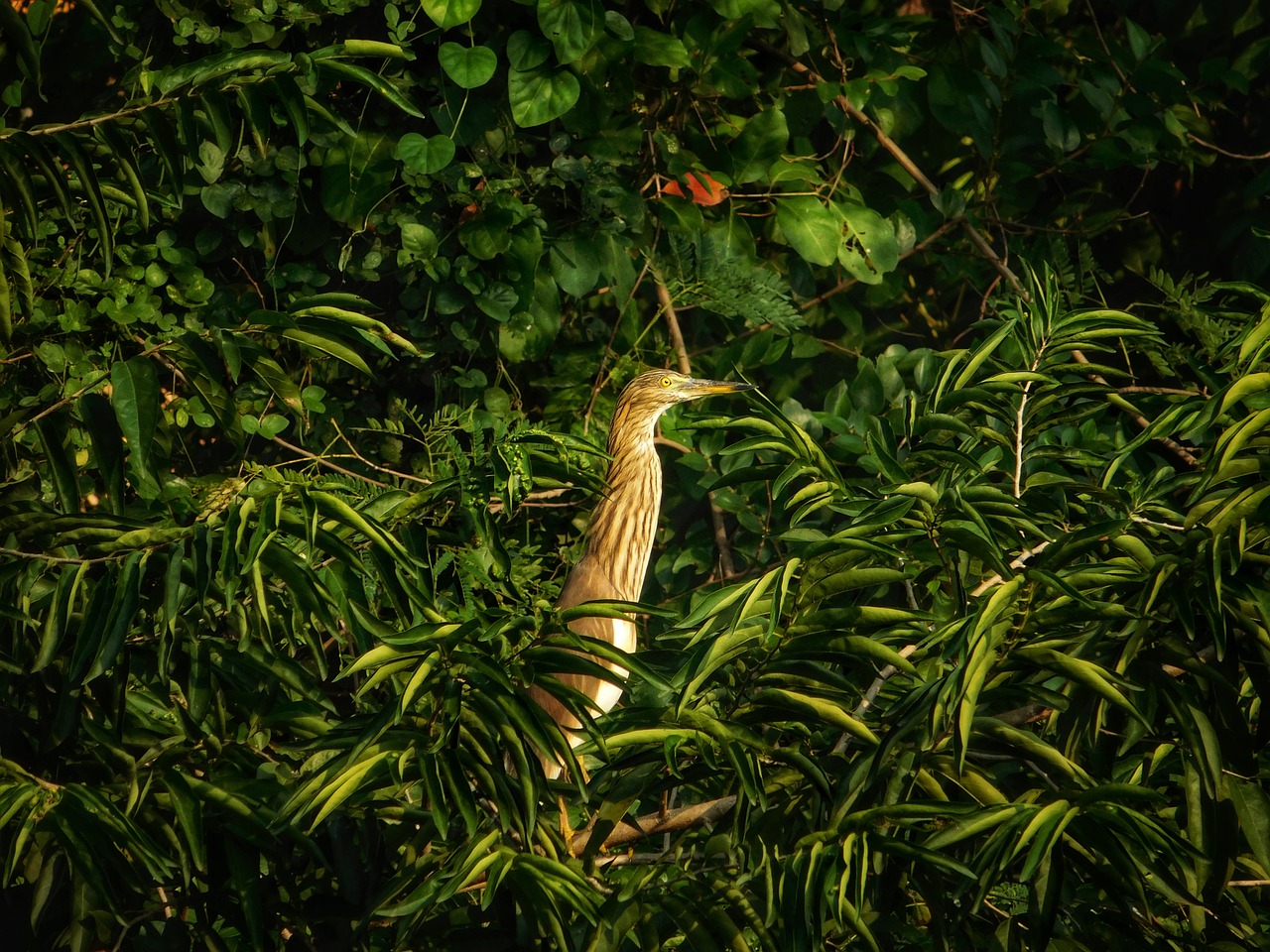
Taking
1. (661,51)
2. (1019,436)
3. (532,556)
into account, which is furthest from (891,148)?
(1019,436)

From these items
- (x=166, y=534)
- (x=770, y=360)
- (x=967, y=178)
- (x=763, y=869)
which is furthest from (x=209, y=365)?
(x=967, y=178)

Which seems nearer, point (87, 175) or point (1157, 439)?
point (87, 175)

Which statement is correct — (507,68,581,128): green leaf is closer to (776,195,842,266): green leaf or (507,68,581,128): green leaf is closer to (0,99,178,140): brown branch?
(776,195,842,266): green leaf

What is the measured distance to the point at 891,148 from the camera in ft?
10.6

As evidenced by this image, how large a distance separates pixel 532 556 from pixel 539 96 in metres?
0.98

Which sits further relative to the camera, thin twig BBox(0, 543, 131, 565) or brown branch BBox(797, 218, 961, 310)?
brown branch BBox(797, 218, 961, 310)

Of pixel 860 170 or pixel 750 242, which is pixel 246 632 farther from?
pixel 860 170

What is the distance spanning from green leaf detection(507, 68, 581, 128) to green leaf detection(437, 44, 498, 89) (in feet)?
0.25

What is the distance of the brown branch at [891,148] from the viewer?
123 inches

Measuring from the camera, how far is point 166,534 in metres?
1.48

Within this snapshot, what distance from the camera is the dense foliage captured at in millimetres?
1415

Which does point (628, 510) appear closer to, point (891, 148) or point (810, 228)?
point (810, 228)

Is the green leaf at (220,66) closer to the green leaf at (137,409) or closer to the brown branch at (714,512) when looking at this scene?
the green leaf at (137,409)

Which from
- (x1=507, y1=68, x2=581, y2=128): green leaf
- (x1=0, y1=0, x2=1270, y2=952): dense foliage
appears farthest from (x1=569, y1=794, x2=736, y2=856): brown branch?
(x1=507, y1=68, x2=581, y2=128): green leaf
